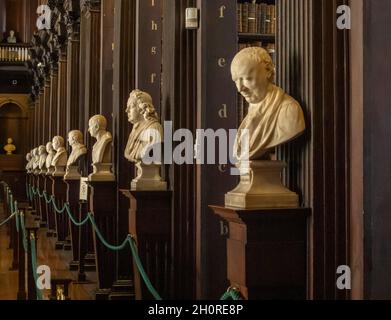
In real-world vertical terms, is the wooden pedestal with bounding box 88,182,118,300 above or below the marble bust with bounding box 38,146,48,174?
below

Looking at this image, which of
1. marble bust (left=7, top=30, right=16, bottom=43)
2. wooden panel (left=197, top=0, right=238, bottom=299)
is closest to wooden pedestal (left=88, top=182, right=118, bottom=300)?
wooden panel (left=197, top=0, right=238, bottom=299)

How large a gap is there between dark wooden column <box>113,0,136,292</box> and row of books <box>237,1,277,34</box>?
1398 millimetres

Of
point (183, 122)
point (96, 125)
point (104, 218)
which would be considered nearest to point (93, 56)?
point (96, 125)

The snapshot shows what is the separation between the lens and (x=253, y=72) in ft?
8.73

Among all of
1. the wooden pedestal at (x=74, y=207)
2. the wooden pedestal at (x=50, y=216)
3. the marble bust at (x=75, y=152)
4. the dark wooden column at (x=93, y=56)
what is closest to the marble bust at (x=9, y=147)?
the wooden pedestal at (x=50, y=216)

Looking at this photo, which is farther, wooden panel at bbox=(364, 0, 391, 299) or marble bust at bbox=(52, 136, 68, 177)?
marble bust at bbox=(52, 136, 68, 177)

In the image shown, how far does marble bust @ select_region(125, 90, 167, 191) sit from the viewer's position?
472cm

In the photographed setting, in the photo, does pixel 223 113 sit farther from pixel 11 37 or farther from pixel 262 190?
pixel 11 37

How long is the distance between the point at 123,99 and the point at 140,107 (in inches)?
57.2

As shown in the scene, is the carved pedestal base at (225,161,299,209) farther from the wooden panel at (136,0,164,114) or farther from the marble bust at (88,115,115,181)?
the marble bust at (88,115,115,181)

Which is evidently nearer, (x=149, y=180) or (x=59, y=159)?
(x=149, y=180)

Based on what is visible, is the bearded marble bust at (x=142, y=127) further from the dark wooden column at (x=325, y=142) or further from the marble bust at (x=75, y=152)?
the marble bust at (x=75, y=152)

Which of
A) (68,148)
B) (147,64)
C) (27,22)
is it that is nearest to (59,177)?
(68,148)
